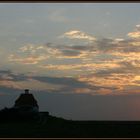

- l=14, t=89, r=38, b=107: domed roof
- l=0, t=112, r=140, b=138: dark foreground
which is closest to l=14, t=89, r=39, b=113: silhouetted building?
l=14, t=89, r=38, b=107: domed roof

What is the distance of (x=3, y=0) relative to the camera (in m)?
6.40

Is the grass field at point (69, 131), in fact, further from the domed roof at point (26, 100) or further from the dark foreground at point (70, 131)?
the domed roof at point (26, 100)

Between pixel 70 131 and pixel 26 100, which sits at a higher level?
pixel 26 100

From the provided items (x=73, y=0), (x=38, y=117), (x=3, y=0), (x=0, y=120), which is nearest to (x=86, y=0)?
(x=73, y=0)

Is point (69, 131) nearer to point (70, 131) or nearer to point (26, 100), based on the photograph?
point (70, 131)

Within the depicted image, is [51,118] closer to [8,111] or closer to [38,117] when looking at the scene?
[38,117]

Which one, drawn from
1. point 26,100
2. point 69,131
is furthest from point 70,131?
point 26,100

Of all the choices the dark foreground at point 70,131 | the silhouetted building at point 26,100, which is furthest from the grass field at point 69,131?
the silhouetted building at point 26,100

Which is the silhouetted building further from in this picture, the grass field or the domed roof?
the grass field

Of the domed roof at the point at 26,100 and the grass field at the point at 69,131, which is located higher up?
the domed roof at the point at 26,100

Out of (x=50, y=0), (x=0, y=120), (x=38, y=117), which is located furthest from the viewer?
(x=38, y=117)

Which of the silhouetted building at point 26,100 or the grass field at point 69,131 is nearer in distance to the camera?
the grass field at point 69,131

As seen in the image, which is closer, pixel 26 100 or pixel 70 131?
pixel 70 131

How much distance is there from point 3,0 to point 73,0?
3.98 ft
